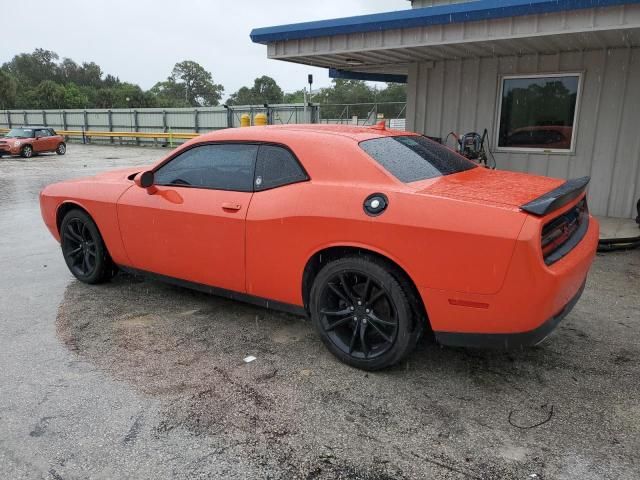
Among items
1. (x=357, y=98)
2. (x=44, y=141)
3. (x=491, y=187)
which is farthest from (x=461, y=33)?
(x=357, y=98)

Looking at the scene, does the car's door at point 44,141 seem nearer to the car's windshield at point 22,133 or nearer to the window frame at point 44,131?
the window frame at point 44,131

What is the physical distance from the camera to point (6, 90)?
189 feet

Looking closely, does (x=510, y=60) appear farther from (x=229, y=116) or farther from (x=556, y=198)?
(x=229, y=116)

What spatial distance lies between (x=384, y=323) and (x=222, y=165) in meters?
1.82

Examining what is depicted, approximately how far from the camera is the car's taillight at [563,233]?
2.91m

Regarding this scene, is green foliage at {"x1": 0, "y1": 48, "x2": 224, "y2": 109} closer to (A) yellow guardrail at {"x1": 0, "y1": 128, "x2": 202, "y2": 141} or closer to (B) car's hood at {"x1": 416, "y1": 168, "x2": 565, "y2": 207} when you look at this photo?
(A) yellow guardrail at {"x1": 0, "y1": 128, "x2": 202, "y2": 141}

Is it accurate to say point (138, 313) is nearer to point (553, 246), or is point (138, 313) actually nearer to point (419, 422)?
point (419, 422)

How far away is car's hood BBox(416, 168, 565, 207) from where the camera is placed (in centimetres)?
299

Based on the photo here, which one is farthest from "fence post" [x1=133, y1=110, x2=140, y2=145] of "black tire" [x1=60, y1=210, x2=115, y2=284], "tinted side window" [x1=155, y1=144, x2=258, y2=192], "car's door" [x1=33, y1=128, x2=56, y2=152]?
"tinted side window" [x1=155, y1=144, x2=258, y2=192]

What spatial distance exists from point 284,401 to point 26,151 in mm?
24916

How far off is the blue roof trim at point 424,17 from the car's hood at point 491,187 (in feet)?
9.62

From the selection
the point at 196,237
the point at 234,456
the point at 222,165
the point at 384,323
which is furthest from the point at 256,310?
the point at 234,456

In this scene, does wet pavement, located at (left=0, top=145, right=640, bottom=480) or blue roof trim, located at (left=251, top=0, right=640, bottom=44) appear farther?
blue roof trim, located at (left=251, top=0, right=640, bottom=44)

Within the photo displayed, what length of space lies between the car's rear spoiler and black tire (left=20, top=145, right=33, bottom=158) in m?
25.2
